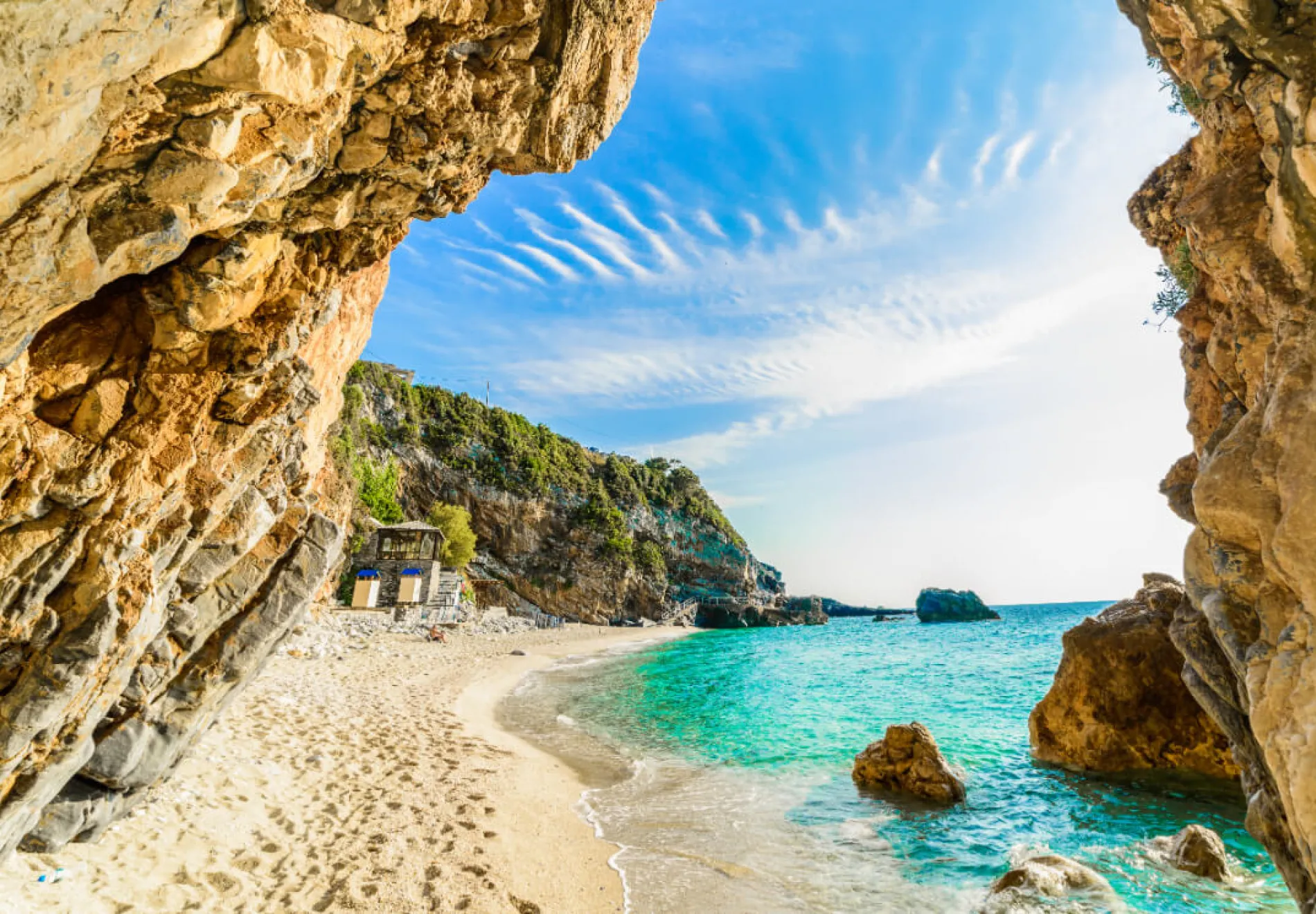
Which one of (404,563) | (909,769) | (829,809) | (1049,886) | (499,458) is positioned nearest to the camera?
(1049,886)

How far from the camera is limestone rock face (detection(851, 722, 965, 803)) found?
1132 cm

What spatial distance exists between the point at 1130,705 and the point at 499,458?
59.7 metres

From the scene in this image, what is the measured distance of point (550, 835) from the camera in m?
9.01

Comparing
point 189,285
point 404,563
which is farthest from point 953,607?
point 189,285

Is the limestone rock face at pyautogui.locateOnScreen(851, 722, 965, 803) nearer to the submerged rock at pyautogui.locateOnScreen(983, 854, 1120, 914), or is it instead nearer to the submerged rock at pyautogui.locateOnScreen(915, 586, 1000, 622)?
the submerged rock at pyautogui.locateOnScreen(983, 854, 1120, 914)

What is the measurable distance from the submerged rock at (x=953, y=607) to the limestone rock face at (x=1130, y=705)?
9171 centimetres

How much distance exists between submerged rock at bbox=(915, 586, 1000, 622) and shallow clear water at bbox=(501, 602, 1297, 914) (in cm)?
8032

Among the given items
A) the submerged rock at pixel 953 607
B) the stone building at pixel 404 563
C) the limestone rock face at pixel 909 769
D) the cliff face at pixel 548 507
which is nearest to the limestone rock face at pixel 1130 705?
the limestone rock face at pixel 909 769

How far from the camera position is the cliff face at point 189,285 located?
3240 millimetres

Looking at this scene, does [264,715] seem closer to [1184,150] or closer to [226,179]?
[226,179]

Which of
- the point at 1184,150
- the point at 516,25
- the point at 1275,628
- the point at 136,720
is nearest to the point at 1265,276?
the point at 1275,628

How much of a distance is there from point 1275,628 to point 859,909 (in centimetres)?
594

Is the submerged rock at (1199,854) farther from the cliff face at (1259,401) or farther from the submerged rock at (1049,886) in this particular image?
the cliff face at (1259,401)

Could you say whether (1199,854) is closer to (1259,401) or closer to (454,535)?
(1259,401)
